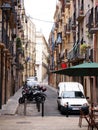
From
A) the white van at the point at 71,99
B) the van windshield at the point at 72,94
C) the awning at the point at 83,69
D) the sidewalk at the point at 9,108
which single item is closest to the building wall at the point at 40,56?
the sidewalk at the point at 9,108

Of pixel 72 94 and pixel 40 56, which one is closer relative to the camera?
pixel 72 94

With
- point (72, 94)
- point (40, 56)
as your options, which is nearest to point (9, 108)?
point (72, 94)

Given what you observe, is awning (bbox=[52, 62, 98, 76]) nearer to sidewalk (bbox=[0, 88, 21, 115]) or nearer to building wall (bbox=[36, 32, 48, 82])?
sidewalk (bbox=[0, 88, 21, 115])

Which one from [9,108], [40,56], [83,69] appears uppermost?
[83,69]

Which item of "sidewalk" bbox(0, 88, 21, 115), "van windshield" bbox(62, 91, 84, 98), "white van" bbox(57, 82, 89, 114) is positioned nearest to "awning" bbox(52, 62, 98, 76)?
"white van" bbox(57, 82, 89, 114)

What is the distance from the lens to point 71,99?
81.6 feet

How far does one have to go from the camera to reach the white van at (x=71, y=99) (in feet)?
78.3

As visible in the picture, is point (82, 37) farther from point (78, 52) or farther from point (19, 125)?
point (19, 125)

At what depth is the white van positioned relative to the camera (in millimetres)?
23853

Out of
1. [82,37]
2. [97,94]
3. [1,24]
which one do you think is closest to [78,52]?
[82,37]

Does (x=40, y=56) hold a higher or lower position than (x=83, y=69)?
lower

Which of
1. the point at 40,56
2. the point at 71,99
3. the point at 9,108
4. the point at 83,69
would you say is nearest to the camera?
the point at 83,69

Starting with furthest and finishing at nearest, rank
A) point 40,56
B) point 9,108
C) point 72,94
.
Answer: point 40,56 → point 9,108 → point 72,94

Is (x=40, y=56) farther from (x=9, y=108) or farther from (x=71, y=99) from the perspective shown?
(x=71, y=99)
